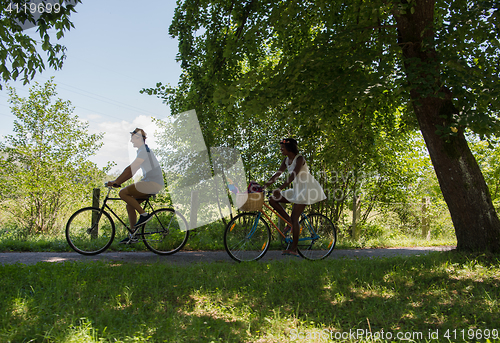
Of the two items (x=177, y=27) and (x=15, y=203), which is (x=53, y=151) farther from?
(x=177, y=27)

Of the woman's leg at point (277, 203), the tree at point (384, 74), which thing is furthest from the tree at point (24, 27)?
the woman's leg at point (277, 203)

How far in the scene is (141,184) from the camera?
228 inches

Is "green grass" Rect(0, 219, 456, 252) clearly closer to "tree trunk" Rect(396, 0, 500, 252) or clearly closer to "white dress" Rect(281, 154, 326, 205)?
"white dress" Rect(281, 154, 326, 205)

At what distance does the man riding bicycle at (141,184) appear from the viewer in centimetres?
577

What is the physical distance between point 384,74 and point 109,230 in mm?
5474

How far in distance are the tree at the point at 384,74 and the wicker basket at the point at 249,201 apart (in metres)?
1.31

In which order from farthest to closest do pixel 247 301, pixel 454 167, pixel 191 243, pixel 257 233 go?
pixel 191 243, pixel 257 233, pixel 454 167, pixel 247 301

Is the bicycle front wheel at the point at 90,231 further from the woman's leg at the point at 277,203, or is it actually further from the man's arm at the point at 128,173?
the woman's leg at the point at 277,203

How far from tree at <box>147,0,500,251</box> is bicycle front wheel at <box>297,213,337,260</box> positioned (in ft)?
6.09

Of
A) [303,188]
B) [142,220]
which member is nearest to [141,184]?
[142,220]

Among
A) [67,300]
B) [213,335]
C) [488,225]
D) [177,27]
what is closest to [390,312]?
[213,335]

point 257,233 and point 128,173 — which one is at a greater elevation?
point 128,173

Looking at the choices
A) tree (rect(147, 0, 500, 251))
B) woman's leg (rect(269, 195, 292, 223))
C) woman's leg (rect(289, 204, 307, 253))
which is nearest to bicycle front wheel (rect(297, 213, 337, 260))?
woman's leg (rect(289, 204, 307, 253))

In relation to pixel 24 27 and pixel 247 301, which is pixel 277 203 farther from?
pixel 24 27
